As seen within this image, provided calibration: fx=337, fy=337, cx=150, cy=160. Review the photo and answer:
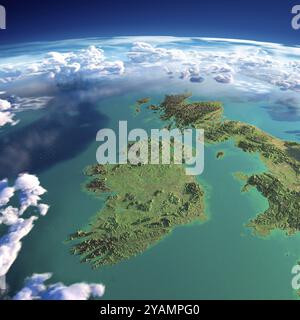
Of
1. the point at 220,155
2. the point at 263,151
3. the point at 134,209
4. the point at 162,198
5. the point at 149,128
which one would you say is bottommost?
the point at 134,209

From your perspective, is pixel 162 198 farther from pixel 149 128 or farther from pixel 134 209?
pixel 149 128

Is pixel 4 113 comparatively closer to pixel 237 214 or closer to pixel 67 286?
pixel 67 286

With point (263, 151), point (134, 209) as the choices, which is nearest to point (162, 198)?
point (134, 209)

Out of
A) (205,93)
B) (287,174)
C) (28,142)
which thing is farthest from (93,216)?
(205,93)

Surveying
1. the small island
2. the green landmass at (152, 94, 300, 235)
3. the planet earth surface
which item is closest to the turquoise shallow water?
the planet earth surface

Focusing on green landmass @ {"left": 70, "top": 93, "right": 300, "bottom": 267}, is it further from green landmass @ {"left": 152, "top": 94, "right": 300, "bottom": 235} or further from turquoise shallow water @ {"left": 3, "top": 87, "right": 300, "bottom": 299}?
turquoise shallow water @ {"left": 3, "top": 87, "right": 300, "bottom": 299}

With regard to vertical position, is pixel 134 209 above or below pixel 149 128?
below
